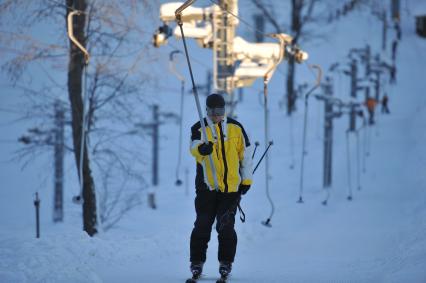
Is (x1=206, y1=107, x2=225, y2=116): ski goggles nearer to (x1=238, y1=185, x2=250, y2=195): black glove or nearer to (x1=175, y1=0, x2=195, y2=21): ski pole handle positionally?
(x1=238, y1=185, x2=250, y2=195): black glove

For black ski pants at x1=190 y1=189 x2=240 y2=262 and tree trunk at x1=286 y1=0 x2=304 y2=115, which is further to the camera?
tree trunk at x1=286 y1=0 x2=304 y2=115

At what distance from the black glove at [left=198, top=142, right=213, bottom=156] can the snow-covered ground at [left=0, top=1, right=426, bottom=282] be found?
133cm

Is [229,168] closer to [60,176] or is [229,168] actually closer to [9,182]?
[60,176]

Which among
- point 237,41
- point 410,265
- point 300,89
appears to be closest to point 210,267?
point 410,265

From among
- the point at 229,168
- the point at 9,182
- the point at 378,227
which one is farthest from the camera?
the point at 9,182

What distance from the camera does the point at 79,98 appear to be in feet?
40.5

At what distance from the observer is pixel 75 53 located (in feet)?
39.2

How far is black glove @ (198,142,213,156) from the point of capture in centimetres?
631

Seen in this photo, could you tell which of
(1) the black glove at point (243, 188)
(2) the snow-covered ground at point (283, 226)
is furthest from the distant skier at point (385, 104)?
(1) the black glove at point (243, 188)

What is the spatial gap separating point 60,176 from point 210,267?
14.6 m

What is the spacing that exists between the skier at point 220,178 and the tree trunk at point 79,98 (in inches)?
225

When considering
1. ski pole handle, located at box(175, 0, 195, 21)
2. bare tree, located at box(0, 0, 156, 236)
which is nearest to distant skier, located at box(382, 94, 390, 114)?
bare tree, located at box(0, 0, 156, 236)

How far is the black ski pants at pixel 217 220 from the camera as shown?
6.65 meters

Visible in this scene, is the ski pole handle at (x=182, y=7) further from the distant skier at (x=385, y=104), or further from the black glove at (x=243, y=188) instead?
the distant skier at (x=385, y=104)
